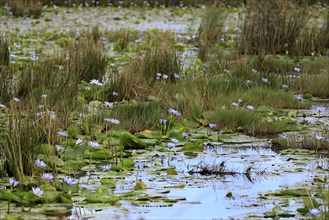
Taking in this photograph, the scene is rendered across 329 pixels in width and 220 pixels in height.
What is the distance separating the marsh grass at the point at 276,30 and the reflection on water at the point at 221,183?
5.15m

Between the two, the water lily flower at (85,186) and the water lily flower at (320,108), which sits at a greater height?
the water lily flower at (85,186)

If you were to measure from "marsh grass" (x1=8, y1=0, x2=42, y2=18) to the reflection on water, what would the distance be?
11933mm

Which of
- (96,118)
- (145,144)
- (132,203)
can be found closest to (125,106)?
(96,118)

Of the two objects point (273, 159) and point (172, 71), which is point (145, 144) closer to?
point (273, 159)

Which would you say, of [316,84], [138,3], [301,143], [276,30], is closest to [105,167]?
[301,143]

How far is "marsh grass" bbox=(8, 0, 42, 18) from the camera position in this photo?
17.1 metres

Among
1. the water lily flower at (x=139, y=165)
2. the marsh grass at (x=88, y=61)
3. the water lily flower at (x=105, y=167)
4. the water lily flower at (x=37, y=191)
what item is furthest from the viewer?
the marsh grass at (x=88, y=61)

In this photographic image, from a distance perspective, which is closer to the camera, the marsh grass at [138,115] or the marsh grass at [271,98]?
the marsh grass at [138,115]

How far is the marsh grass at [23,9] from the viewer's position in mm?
A: 17141

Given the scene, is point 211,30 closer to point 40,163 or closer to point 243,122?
point 243,122

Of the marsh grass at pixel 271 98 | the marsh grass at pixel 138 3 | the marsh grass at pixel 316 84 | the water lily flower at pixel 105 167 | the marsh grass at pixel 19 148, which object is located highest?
the marsh grass at pixel 19 148

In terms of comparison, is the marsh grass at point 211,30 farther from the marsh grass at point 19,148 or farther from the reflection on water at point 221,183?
the marsh grass at point 19,148

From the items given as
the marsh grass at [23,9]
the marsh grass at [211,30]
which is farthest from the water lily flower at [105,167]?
the marsh grass at [23,9]

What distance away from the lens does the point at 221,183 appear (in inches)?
189
